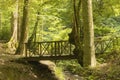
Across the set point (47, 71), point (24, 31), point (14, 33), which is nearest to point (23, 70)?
point (47, 71)

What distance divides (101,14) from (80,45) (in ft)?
22.2

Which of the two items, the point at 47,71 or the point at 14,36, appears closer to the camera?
the point at 47,71

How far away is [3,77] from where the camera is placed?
12.3 meters

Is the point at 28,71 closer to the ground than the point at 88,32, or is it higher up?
closer to the ground

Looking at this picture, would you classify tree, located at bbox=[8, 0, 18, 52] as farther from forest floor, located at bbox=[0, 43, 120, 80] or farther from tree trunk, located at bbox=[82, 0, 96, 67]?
tree trunk, located at bbox=[82, 0, 96, 67]

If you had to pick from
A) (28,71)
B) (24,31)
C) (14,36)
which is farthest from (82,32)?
(14,36)

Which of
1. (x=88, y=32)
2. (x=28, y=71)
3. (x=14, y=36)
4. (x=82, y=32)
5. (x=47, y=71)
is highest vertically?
(x=88, y=32)

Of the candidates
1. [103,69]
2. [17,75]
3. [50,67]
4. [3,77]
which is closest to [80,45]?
[50,67]

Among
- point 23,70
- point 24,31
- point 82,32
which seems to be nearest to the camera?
point 23,70

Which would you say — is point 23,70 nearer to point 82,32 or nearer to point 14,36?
point 82,32

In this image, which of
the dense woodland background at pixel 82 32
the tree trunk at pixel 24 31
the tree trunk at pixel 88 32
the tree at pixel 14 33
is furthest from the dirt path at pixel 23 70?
the tree at pixel 14 33

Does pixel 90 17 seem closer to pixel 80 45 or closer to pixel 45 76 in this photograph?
pixel 80 45

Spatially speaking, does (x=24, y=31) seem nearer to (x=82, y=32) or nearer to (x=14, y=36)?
(x=82, y=32)

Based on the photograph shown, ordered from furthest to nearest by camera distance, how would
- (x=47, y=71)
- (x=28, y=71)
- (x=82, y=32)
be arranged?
(x=82, y=32), (x=47, y=71), (x=28, y=71)
